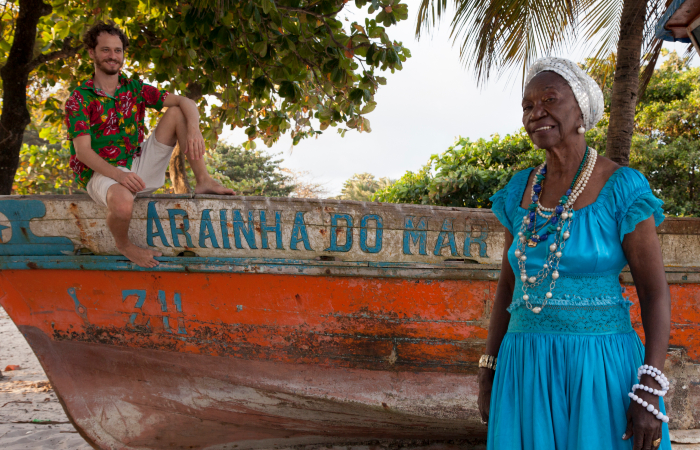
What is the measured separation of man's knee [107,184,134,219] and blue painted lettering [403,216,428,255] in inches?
62.1

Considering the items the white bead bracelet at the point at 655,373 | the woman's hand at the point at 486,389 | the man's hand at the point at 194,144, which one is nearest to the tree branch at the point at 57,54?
the man's hand at the point at 194,144

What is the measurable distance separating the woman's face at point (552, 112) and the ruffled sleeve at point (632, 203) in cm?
21

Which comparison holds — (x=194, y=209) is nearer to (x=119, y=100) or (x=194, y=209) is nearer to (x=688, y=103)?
(x=119, y=100)

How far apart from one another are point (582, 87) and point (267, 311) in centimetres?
219

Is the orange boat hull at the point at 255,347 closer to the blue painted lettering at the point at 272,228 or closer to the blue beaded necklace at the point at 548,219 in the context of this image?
the blue painted lettering at the point at 272,228

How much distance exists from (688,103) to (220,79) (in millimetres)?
8658

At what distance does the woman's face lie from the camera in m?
1.45

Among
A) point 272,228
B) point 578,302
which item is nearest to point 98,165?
point 272,228

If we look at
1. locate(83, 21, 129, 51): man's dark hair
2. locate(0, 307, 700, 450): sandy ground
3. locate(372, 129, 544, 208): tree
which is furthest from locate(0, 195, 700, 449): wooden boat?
locate(372, 129, 544, 208): tree

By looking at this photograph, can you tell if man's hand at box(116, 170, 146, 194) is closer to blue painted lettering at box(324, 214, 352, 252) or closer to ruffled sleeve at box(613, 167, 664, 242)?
blue painted lettering at box(324, 214, 352, 252)

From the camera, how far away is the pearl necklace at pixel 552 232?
1.42 metres

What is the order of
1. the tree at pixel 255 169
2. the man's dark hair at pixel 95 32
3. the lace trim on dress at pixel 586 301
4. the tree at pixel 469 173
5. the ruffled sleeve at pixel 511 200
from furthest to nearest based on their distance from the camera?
the tree at pixel 255 169 → the tree at pixel 469 173 → the man's dark hair at pixel 95 32 → the ruffled sleeve at pixel 511 200 → the lace trim on dress at pixel 586 301

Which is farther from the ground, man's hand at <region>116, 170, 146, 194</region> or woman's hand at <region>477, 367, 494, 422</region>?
man's hand at <region>116, 170, 146, 194</region>

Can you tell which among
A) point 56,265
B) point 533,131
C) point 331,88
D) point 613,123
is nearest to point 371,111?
point 331,88
